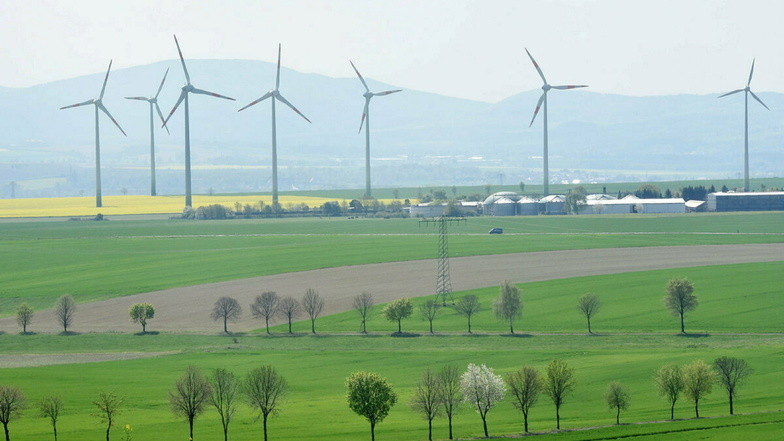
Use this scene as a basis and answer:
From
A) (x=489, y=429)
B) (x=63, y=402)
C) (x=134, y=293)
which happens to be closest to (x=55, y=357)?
(x=63, y=402)

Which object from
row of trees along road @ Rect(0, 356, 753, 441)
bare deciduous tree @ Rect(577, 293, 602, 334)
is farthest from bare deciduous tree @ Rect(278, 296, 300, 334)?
row of trees along road @ Rect(0, 356, 753, 441)

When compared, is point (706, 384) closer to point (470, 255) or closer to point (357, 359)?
point (357, 359)

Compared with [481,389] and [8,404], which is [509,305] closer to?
[481,389]

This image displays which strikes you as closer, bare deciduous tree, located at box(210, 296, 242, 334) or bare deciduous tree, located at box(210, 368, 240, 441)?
bare deciduous tree, located at box(210, 368, 240, 441)

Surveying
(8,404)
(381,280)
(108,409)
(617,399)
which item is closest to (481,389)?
(617,399)

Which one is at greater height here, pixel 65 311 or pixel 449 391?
pixel 65 311

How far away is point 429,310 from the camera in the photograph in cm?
9669

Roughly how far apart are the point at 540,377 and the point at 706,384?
29.1 feet

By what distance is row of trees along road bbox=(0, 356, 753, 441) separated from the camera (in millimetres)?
58844

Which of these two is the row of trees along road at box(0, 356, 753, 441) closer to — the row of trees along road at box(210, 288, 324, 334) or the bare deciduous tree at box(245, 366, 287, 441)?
the bare deciduous tree at box(245, 366, 287, 441)

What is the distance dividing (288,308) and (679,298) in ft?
108

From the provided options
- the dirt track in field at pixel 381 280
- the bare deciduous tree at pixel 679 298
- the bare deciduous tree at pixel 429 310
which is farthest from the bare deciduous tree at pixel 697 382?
the dirt track in field at pixel 381 280

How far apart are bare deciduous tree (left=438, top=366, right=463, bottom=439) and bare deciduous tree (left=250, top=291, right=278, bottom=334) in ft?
122

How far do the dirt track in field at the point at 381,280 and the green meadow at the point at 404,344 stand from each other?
157 inches
